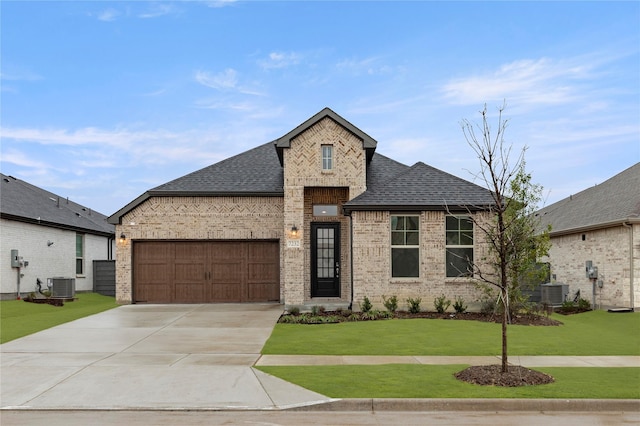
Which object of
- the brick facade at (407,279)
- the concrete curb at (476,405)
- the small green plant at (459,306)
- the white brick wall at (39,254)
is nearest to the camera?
the concrete curb at (476,405)

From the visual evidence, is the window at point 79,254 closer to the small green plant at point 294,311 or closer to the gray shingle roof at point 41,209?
the gray shingle roof at point 41,209

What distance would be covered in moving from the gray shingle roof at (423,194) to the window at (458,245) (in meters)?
0.56

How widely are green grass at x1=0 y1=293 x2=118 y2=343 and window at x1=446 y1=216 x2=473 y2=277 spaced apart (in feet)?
40.5

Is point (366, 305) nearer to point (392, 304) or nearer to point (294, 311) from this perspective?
point (392, 304)

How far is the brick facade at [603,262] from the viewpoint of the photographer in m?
19.0

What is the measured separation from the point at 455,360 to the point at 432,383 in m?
2.16

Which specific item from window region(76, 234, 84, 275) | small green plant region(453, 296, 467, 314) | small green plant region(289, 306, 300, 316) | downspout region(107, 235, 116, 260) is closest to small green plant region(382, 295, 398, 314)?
small green plant region(453, 296, 467, 314)

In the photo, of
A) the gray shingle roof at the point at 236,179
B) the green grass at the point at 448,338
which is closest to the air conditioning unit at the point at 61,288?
the gray shingle roof at the point at 236,179

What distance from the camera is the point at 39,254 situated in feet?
79.1

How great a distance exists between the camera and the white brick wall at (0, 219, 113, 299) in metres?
21.9

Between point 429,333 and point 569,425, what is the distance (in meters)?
7.07

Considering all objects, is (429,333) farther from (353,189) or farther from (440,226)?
(353,189)

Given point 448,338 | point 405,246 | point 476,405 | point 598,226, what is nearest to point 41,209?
point 405,246

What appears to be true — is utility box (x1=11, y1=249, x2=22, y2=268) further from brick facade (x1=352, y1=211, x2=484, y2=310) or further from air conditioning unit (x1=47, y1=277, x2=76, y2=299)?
brick facade (x1=352, y1=211, x2=484, y2=310)
